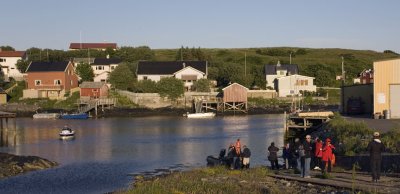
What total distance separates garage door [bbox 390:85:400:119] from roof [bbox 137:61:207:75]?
209ft

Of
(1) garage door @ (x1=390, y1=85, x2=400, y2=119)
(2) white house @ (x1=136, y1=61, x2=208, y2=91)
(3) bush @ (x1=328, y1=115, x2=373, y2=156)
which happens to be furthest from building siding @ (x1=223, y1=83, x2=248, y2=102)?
(3) bush @ (x1=328, y1=115, x2=373, y2=156)

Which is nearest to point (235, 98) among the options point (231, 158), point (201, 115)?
point (201, 115)

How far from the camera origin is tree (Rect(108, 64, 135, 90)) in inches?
4321

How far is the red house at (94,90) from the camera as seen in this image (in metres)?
103

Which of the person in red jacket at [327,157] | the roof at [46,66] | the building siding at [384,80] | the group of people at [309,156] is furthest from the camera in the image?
the roof at [46,66]

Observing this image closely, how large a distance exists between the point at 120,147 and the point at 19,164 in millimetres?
15182

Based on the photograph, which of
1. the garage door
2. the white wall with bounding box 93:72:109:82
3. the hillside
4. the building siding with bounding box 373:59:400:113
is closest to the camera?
the garage door

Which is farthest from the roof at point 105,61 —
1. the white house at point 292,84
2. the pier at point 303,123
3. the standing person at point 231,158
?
the standing person at point 231,158

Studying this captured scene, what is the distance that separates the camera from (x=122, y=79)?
109812 millimetres

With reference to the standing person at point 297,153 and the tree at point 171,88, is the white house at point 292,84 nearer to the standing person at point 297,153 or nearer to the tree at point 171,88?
the tree at point 171,88

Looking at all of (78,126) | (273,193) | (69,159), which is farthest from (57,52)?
(273,193)

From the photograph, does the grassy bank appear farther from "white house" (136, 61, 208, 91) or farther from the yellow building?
"white house" (136, 61, 208, 91)

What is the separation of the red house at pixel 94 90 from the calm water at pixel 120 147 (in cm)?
1399

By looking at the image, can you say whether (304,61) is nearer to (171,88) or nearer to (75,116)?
(171,88)
